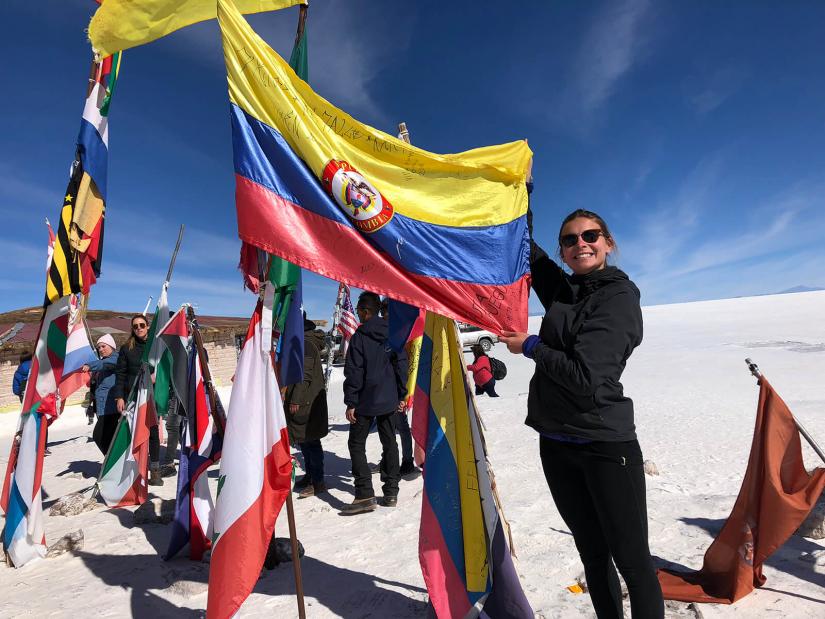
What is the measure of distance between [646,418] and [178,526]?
7.02 m

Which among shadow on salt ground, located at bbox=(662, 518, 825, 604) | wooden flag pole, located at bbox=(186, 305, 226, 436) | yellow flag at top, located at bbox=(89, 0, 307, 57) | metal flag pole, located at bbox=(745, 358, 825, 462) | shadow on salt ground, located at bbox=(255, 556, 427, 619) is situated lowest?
shadow on salt ground, located at bbox=(255, 556, 427, 619)

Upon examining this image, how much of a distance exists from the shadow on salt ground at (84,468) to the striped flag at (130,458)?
82.3 inches

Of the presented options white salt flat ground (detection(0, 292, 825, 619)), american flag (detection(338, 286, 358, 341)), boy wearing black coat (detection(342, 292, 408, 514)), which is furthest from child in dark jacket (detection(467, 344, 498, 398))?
boy wearing black coat (detection(342, 292, 408, 514))

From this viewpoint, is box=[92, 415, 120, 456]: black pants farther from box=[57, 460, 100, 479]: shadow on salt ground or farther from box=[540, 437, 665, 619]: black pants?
box=[540, 437, 665, 619]: black pants

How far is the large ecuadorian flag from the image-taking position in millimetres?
2410

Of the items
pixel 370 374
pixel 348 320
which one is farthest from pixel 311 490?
pixel 348 320

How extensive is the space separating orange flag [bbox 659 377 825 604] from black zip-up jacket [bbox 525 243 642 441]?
1613 mm

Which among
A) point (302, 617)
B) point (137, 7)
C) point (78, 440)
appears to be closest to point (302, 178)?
point (137, 7)

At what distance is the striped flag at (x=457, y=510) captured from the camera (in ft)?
7.90

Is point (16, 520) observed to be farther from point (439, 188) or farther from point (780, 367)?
point (780, 367)

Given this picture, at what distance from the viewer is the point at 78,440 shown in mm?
9367

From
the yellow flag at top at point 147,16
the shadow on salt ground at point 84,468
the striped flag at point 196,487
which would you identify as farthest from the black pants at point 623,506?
the shadow on salt ground at point 84,468

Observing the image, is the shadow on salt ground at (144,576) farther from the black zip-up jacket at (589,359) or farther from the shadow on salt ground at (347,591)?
the black zip-up jacket at (589,359)

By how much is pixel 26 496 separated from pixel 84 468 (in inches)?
156
